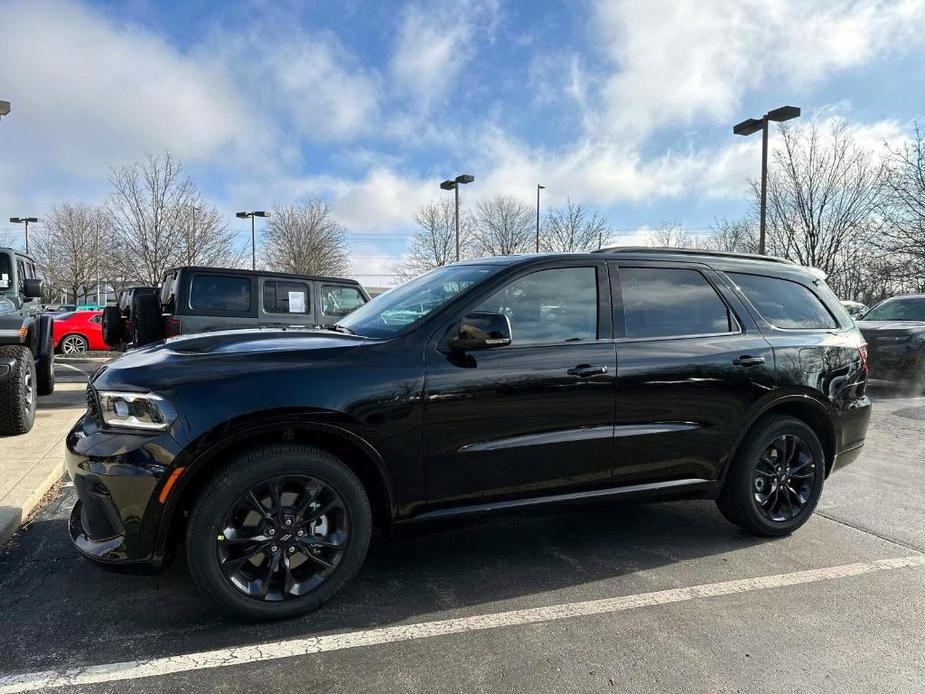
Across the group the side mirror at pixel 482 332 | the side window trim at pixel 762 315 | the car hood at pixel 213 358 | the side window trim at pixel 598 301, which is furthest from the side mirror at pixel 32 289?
the side window trim at pixel 762 315

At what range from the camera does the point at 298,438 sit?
2.91m

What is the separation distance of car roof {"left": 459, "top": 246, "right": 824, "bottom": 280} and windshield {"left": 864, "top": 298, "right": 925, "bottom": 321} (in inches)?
347

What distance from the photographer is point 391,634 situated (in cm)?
283

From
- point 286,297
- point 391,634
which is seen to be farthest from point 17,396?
point 391,634

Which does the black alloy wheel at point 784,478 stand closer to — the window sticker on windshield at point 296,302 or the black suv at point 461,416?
the black suv at point 461,416

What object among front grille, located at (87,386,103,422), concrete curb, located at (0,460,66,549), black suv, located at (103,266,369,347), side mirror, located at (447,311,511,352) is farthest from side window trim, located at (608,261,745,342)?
black suv, located at (103,266,369,347)

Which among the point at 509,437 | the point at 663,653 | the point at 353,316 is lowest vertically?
the point at 663,653

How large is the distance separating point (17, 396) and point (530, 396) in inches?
222

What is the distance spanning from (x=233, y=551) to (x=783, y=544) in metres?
3.34

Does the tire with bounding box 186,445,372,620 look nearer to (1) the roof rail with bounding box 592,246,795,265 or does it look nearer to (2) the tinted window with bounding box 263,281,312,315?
(1) the roof rail with bounding box 592,246,795,265

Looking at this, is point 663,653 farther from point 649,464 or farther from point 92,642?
point 92,642

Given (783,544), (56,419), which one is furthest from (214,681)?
(56,419)

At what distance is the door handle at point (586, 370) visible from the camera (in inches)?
132

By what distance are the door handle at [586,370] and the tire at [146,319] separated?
6773 mm
